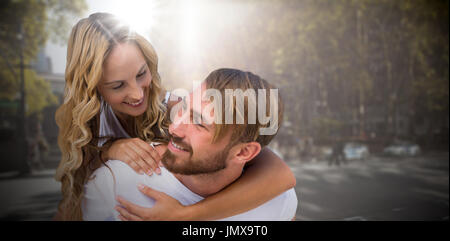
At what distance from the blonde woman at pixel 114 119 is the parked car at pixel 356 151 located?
6222 millimetres

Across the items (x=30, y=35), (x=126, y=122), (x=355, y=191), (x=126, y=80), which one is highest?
(x=30, y=35)

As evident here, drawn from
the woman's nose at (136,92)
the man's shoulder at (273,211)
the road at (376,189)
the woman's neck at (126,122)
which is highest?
the woman's nose at (136,92)

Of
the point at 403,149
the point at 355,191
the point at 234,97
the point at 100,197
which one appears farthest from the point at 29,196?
the point at 403,149

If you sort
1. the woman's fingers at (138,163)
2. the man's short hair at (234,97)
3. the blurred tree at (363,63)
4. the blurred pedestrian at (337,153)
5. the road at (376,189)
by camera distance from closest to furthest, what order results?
the man's short hair at (234,97), the woman's fingers at (138,163), the road at (376,189), the blurred tree at (363,63), the blurred pedestrian at (337,153)

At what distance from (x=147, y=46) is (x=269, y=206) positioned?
109 cm

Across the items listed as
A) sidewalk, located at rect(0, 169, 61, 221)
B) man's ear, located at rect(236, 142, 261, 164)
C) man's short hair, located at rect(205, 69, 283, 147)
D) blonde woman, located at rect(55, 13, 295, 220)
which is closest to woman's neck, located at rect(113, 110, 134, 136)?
blonde woman, located at rect(55, 13, 295, 220)

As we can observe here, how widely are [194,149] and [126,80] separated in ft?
1.67

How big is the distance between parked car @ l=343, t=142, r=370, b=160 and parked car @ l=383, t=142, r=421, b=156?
0.47 meters

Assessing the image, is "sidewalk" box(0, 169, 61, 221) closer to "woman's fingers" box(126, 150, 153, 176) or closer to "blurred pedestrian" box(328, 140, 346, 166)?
"woman's fingers" box(126, 150, 153, 176)

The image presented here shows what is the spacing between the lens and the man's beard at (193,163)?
1484mm

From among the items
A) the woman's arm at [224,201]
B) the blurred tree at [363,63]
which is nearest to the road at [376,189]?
the blurred tree at [363,63]

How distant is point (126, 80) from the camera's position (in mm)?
1529

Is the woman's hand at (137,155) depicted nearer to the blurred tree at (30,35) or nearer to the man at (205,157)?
the man at (205,157)

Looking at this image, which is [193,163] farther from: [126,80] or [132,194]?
[126,80]
